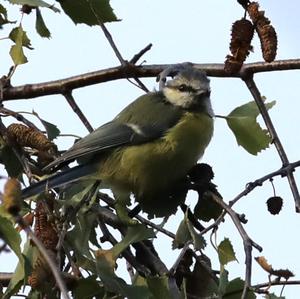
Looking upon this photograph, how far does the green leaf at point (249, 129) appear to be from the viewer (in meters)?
2.19

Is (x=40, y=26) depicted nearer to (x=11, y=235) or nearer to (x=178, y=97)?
(x=178, y=97)

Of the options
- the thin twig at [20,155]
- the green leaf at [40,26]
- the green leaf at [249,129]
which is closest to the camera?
the thin twig at [20,155]

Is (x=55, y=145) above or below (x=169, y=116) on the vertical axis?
below

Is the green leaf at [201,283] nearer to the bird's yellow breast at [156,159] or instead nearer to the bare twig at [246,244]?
the bare twig at [246,244]

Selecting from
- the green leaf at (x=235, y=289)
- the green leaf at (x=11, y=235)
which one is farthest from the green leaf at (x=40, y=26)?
the green leaf at (x=235, y=289)

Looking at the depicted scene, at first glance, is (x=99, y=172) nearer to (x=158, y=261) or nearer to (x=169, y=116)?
(x=169, y=116)

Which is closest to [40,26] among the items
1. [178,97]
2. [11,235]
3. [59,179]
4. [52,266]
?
[59,179]

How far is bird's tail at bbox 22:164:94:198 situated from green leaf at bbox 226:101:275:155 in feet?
1.66

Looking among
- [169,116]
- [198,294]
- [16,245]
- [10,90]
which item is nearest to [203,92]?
[169,116]

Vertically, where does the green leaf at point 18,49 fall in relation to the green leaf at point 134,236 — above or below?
above

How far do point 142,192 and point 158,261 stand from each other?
602mm

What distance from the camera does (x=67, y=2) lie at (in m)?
2.26

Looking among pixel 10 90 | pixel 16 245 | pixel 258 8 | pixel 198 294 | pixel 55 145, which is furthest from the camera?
pixel 10 90

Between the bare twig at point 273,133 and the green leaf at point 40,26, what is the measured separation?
0.63 meters
